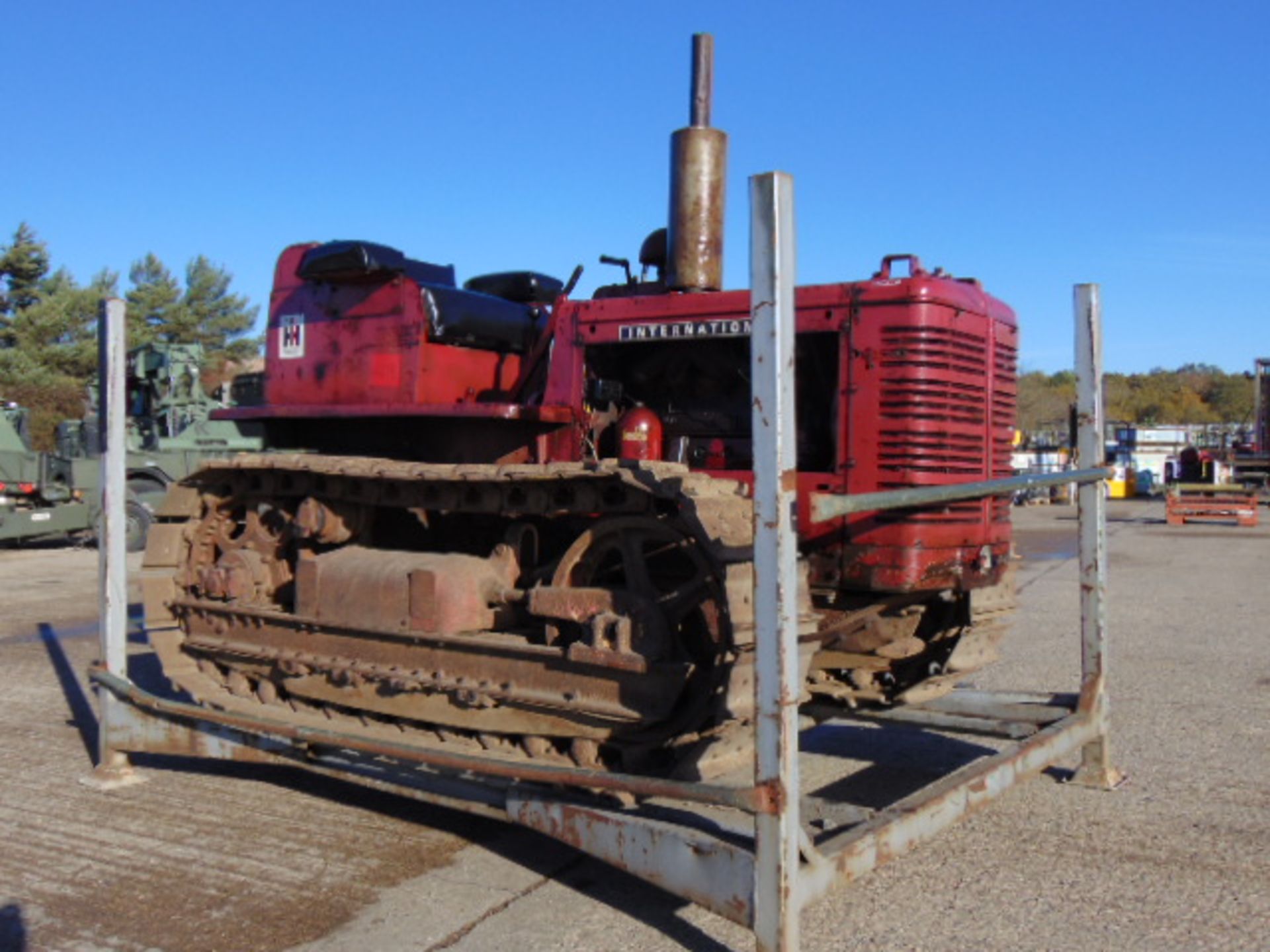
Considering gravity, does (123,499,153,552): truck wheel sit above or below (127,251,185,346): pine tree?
below

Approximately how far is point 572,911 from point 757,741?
115 cm

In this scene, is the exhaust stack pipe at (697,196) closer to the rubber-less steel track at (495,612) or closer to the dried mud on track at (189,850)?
the rubber-less steel track at (495,612)

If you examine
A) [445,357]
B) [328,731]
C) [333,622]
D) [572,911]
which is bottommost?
[572,911]

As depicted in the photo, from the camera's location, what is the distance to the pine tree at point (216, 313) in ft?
175

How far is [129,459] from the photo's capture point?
19.9 m

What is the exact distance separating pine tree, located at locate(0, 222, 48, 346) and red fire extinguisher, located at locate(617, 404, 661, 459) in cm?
3680

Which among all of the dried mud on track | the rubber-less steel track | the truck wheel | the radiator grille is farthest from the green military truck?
the radiator grille

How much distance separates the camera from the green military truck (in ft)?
61.4

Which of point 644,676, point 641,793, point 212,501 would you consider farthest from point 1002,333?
point 212,501

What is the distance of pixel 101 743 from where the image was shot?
19.9 feet

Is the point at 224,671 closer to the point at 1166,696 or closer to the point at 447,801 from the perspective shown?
the point at 447,801

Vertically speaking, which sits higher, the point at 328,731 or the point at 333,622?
the point at 333,622

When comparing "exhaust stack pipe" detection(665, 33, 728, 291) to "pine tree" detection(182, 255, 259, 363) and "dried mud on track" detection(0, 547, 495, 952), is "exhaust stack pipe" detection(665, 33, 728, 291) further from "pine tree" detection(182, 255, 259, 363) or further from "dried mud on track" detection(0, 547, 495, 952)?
"pine tree" detection(182, 255, 259, 363)

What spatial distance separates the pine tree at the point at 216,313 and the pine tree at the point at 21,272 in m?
13.5
